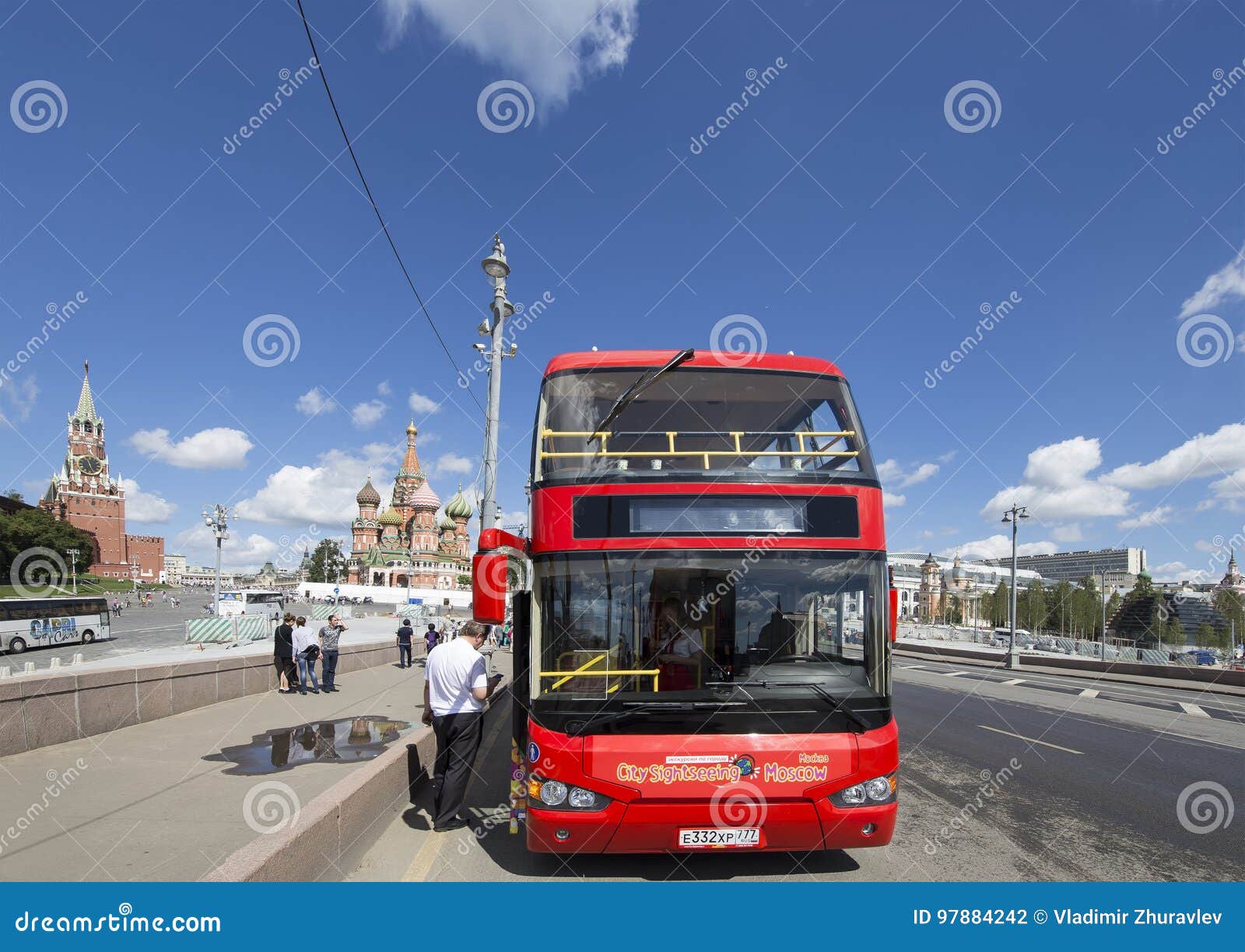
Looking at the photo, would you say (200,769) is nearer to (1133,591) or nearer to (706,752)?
(706,752)

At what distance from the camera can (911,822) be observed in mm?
6543

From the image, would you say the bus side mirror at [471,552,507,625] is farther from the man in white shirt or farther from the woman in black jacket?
the woman in black jacket

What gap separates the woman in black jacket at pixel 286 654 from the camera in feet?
47.6

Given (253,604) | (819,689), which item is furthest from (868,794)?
(253,604)

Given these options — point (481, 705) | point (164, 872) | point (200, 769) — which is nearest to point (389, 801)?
point (481, 705)

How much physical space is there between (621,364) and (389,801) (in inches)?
167

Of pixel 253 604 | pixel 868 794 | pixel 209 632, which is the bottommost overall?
pixel 253 604

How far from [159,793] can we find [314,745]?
2865 millimetres

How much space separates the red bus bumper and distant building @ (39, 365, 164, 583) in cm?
14032

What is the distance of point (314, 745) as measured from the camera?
937 centimetres

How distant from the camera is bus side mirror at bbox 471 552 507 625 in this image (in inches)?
202

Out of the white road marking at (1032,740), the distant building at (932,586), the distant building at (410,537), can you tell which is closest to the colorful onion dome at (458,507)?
the distant building at (410,537)

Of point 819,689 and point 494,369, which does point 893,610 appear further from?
point 494,369

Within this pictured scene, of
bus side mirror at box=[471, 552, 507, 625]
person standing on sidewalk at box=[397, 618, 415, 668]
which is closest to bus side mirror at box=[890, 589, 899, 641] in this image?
bus side mirror at box=[471, 552, 507, 625]
